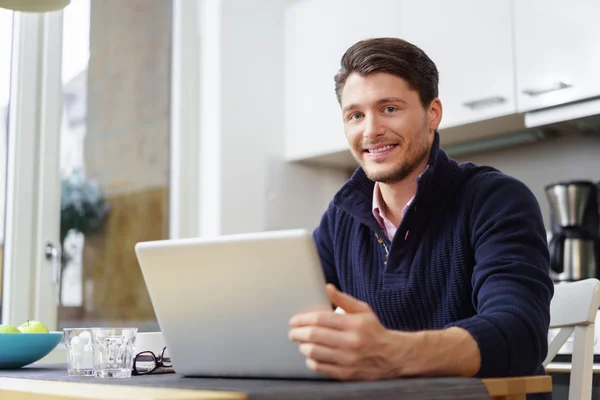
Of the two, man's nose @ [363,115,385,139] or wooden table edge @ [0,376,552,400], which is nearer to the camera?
wooden table edge @ [0,376,552,400]

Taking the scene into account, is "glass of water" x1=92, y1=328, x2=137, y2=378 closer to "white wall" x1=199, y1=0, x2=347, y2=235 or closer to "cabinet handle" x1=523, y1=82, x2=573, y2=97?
"cabinet handle" x1=523, y1=82, x2=573, y2=97

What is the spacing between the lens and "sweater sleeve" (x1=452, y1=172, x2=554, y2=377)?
3.28ft

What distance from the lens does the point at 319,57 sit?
10.7 feet

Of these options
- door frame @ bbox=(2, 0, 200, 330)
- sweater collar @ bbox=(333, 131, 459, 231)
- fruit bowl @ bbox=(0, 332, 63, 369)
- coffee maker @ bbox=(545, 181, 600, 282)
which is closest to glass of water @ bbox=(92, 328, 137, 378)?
fruit bowl @ bbox=(0, 332, 63, 369)

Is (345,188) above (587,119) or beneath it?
beneath

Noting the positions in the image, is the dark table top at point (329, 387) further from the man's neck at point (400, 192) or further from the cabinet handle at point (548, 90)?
the cabinet handle at point (548, 90)

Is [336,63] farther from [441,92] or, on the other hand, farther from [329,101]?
[441,92]

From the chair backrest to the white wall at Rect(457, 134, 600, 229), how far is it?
4.77 ft

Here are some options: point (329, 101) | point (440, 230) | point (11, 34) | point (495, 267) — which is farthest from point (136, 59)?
point (495, 267)

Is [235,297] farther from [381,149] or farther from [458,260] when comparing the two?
[381,149]

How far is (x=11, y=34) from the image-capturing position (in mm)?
2762

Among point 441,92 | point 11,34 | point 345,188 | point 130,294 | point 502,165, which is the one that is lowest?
point 130,294

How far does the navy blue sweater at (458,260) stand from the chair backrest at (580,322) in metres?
0.21

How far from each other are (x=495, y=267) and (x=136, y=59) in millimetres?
2291
